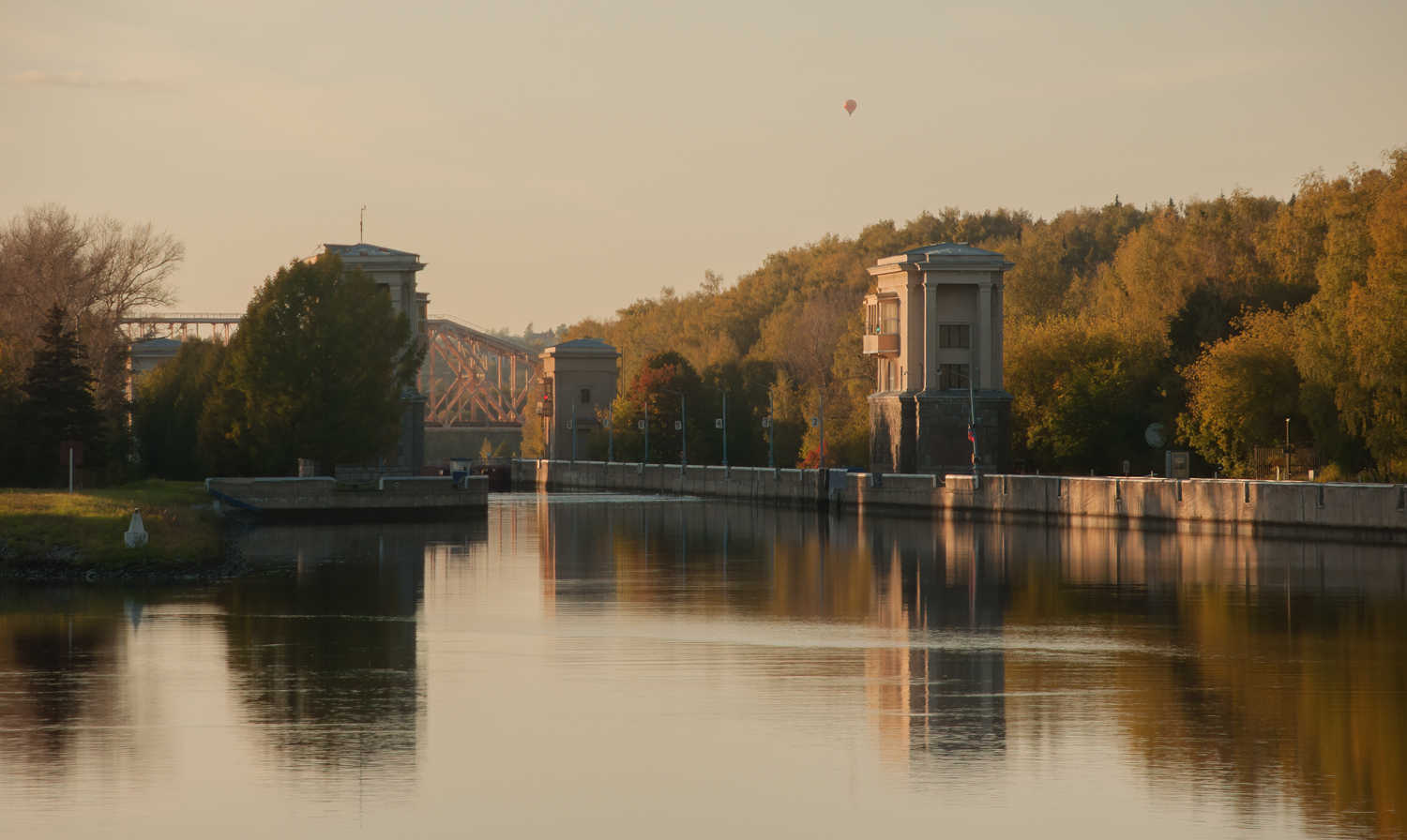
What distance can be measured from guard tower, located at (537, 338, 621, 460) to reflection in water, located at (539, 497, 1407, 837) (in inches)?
3531

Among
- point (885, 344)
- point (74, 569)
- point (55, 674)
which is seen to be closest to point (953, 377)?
point (885, 344)

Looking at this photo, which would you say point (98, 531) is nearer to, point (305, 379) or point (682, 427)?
point (305, 379)

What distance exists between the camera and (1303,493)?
54.3 m

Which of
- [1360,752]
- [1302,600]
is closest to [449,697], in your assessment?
[1360,752]

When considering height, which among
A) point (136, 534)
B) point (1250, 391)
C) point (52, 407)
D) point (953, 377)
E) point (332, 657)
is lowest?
point (332, 657)

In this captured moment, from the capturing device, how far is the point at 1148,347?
92.3 m

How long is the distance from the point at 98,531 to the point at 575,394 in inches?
4208

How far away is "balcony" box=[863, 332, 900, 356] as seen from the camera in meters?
92.8

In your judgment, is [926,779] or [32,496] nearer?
[926,779]

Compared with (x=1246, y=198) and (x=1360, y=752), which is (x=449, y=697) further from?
(x=1246, y=198)

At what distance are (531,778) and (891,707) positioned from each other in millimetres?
5312

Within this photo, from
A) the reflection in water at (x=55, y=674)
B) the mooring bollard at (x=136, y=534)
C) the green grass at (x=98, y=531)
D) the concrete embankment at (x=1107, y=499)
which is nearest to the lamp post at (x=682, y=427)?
the concrete embankment at (x=1107, y=499)

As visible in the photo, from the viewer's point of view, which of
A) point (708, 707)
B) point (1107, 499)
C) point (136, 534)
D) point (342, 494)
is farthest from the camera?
point (342, 494)

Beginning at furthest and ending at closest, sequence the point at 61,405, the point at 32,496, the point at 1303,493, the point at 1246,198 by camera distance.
A: 1. the point at 1246,198
2. the point at 61,405
3. the point at 1303,493
4. the point at 32,496
